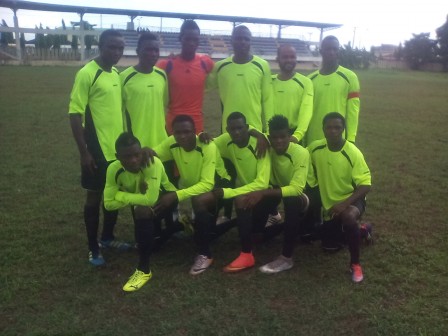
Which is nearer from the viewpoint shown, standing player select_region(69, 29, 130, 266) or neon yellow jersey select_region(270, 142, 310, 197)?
standing player select_region(69, 29, 130, 266)

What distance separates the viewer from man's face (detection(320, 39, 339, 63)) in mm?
4770

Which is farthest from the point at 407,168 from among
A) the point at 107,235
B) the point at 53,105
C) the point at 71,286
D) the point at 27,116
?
the point at 53,105

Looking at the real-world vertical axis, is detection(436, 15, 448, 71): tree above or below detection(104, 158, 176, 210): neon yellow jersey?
above

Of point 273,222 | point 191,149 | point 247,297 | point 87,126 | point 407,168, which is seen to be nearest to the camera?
point 247,297

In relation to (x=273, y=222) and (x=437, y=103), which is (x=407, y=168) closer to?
(x=273, y=222)

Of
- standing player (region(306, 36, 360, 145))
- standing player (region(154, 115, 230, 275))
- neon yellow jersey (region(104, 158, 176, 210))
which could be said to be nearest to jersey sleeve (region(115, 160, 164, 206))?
neon yellow jersey (region(104, 158, 176, 210))

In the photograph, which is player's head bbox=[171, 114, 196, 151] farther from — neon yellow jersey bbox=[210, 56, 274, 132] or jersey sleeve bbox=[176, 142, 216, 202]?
neon yellow jersey bbox=[210, 56, 274, 132]

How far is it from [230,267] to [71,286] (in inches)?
53.1

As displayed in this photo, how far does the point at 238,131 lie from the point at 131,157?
1.02 m

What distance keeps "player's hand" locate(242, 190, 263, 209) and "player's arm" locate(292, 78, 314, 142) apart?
2.61 feet

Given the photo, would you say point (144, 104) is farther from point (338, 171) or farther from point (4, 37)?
point (4, 37)

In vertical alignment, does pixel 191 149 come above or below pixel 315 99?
below

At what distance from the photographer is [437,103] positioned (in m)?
17.7

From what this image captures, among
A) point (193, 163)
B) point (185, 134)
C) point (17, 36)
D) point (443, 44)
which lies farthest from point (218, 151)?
point (443, 44)
